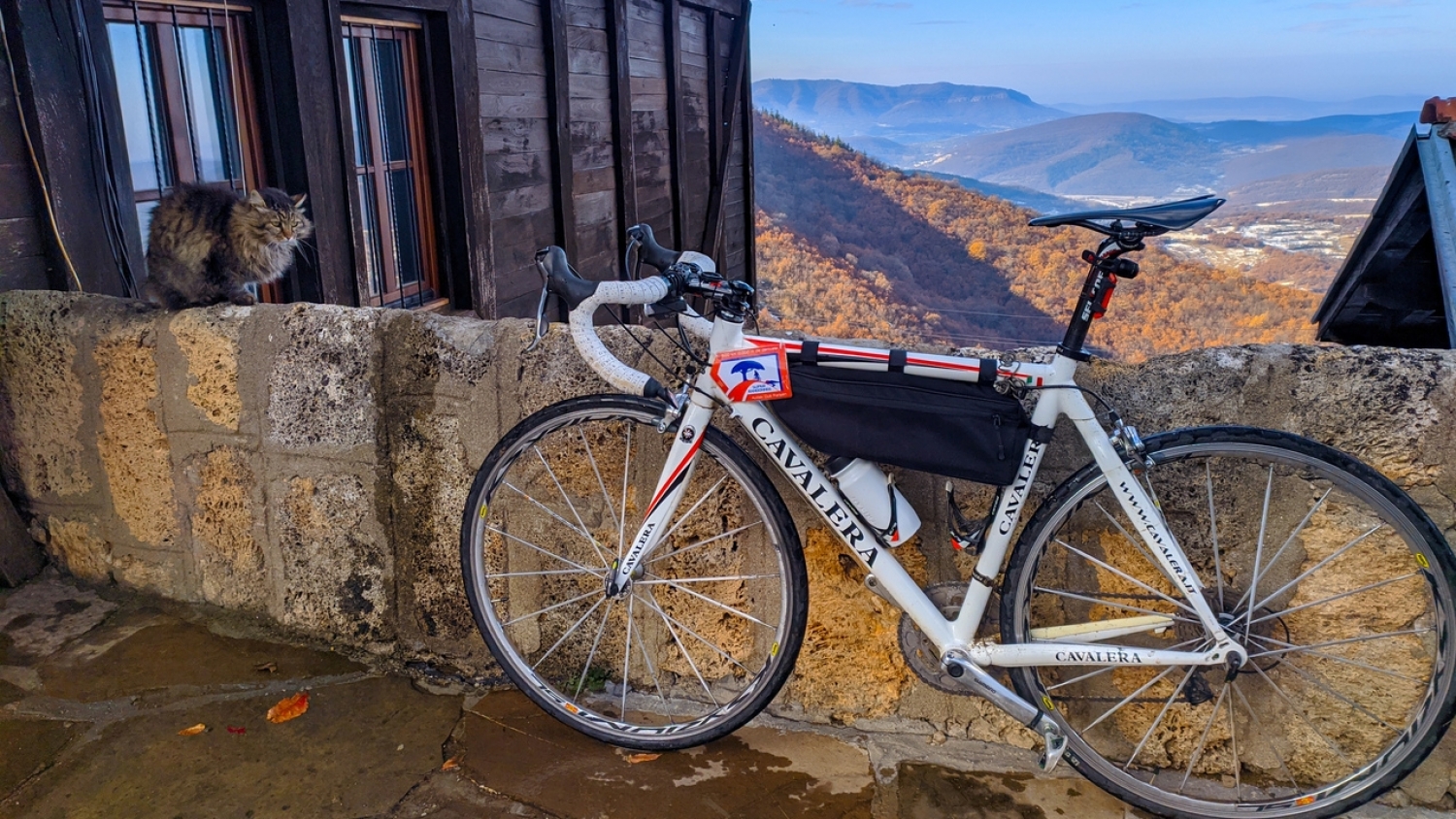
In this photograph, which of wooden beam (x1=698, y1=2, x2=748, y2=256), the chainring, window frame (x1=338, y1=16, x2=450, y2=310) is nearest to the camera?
the chainring

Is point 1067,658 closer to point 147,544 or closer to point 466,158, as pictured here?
point 147,544

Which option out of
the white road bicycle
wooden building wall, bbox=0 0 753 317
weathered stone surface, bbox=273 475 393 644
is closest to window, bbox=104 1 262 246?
wooden building wall, bbox=0 0 753 317

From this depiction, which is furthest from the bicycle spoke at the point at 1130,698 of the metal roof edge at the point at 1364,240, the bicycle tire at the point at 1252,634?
the metal roof edge at the point at 1364,240

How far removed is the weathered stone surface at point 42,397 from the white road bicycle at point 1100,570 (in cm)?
153

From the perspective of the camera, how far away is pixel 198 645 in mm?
2822

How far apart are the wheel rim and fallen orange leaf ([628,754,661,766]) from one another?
0.20 feet

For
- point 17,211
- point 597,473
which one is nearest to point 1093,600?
point 597,473

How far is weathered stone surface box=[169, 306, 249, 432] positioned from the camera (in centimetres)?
273

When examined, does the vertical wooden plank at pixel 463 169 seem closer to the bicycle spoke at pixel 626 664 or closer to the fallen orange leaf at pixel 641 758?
the bicycle spoke at pixel 626 664

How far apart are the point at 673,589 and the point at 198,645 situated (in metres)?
1.47

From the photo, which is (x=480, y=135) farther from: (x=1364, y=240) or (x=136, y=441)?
(x=1364, y=240)

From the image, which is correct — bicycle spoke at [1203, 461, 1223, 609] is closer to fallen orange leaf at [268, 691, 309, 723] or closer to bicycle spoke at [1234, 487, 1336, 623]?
bicycle spoke at [1234, 487, 1336, 623]

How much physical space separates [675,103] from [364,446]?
6866mm

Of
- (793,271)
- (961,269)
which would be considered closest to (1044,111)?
(961,269)
